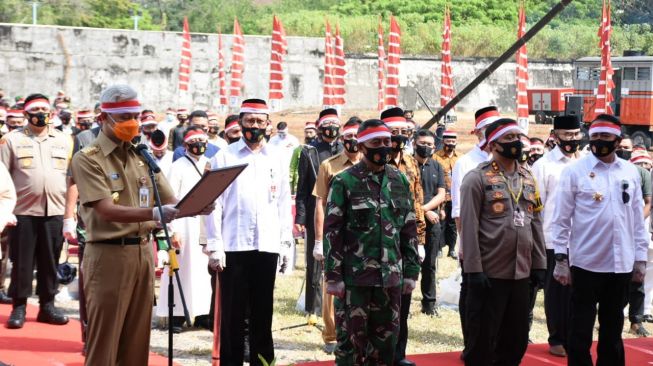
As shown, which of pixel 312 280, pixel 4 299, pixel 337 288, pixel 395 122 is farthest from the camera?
pixel 4 299

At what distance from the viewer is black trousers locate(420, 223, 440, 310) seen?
12422 mm

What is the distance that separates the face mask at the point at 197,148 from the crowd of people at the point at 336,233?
0.05ft

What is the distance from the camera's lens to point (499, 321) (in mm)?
8102

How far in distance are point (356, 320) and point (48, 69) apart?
39.3 m

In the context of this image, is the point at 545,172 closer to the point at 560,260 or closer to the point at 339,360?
the point at 560,260

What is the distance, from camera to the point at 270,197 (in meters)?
8.64

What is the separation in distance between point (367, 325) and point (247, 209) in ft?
5.27

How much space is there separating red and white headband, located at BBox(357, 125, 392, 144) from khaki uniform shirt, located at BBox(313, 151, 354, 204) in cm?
211

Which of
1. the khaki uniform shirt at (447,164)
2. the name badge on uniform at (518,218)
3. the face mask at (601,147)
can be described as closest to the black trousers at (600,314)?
the name badge on uniform at (518,218)

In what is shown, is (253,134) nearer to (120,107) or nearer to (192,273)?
(120,107)

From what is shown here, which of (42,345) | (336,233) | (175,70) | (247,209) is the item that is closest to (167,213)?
(336,233)

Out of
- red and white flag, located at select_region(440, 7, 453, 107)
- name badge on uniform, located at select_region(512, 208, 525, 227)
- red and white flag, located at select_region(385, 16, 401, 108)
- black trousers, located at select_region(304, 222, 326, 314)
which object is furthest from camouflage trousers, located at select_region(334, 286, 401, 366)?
red and white flag, located at select_region(440, 7, 453, 107)

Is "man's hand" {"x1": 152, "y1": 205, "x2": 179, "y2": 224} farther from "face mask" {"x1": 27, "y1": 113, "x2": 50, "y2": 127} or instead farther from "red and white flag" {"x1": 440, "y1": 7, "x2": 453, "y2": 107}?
"red and white flag" {"x1": 440, "y1": 7, "x2": 453, "y2": 107}

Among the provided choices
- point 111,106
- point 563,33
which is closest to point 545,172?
point 111,106
